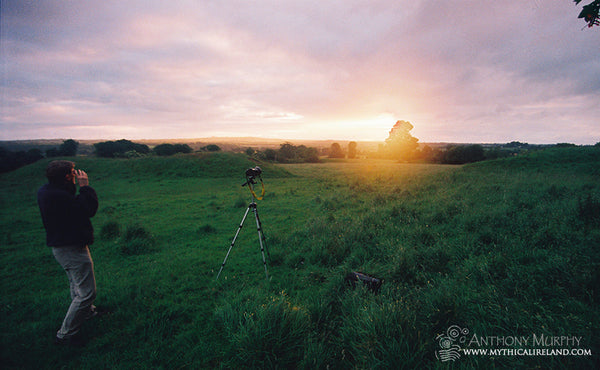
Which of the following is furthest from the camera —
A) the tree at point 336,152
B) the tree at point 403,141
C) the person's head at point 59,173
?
the tree at point 336,152

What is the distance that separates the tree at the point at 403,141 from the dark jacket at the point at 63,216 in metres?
71.8

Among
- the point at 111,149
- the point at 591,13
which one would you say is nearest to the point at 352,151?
the point at 111,149

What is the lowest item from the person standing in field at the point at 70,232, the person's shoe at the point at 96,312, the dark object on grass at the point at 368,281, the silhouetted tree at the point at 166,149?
the person's shoe at the point at 96,312

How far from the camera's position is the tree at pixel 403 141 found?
65.3 meters

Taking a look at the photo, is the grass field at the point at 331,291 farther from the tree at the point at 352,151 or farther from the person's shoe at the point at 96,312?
the tree at the point at 352,151

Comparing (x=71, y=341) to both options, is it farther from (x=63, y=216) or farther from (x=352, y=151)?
(x=352, y=151)

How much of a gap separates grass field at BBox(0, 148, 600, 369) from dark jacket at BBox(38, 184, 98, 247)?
6.30 ft

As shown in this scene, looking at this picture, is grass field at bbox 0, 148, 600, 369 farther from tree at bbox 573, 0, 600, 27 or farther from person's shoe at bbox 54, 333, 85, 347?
tree at bbox 573, 0, 600, 27

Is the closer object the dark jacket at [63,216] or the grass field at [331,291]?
the grass field at [331,291]

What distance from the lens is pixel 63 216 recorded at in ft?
13.3

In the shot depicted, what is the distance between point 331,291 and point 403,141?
7093 cm

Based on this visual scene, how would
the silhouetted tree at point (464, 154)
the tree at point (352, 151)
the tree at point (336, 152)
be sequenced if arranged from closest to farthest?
the silhouetted tree at point (464, 154)
the tree at point (352, 151)
the tree at point (336, 152)

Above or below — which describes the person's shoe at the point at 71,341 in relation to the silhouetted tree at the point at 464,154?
below

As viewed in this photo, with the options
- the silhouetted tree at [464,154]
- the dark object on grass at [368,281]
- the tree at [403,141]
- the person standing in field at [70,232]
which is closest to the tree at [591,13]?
the dark object on grass at [368,281]
